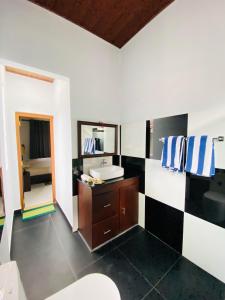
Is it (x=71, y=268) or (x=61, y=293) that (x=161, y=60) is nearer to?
(x=61, y=293)

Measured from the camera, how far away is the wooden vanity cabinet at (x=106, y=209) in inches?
65.1

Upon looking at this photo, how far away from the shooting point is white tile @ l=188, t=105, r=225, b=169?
125cm

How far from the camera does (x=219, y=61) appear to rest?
124 centimetres

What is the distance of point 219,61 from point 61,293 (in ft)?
7.22

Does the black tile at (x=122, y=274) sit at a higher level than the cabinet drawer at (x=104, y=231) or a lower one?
lower

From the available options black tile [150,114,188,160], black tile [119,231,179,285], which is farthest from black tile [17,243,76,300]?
black tile [150,114,188,160]

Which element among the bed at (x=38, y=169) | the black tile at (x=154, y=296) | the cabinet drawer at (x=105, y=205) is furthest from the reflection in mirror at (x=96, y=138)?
the bed at (x=38, y=169)

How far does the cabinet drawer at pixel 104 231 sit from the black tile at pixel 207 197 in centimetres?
94

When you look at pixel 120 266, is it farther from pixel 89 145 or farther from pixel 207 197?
pixel 89 145

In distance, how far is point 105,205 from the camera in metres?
1.73

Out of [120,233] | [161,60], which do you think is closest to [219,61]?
[161,60]

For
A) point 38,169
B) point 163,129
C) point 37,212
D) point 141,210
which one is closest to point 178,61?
point 163,129

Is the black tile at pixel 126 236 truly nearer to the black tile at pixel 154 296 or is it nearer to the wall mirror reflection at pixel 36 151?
the black tile at pixel 154 296

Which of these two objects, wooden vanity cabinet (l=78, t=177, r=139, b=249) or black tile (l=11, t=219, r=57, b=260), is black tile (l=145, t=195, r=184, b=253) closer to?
wooden vanity cabinet (l=78, t=177, r=139, b=249)
